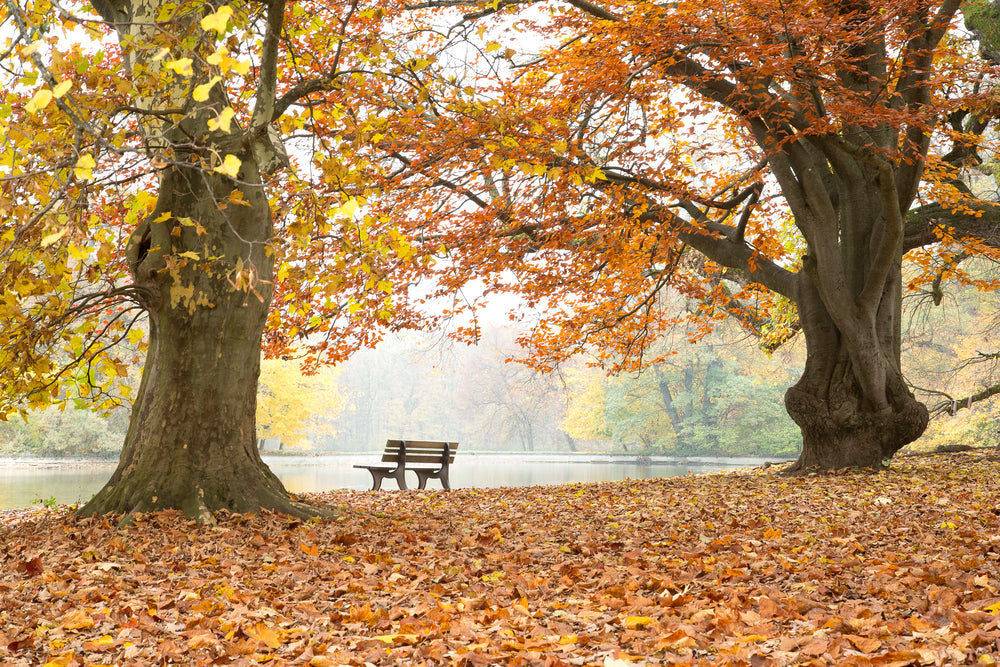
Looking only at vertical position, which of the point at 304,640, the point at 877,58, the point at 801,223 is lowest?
the point at 304,640

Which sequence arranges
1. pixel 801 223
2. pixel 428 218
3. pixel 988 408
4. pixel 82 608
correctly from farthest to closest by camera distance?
pixel 988 408 → pixel 428 218 → pixel 801 223 → pixel 82 608

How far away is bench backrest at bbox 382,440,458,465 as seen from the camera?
1048 centimetres

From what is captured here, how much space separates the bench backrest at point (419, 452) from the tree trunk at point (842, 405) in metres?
4.73

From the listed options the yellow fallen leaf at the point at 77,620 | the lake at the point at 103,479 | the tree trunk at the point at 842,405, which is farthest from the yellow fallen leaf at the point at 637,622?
the tree trunk at the point at 842,405

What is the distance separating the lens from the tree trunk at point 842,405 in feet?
29.9

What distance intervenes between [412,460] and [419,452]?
198 millimetres

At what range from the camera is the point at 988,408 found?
21.7 metres

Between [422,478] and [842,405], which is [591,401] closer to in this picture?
[422,478]

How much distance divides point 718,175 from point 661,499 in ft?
27.2

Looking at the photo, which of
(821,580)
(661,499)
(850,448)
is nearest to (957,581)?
(821,580)

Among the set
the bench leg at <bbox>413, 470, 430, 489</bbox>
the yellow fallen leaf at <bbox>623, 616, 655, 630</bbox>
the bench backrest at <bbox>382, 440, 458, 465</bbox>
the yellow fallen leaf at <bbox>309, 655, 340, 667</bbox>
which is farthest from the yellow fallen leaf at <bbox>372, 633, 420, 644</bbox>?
the bench leg at <bbox>413, 470, 430, 489</bbox>

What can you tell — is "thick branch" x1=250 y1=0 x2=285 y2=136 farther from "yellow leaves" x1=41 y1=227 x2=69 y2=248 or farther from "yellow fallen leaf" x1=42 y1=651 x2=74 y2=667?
"yellow fallen leaf" x1=42 y1=651 x2=74 y2=667

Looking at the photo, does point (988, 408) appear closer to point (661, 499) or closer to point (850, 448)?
point (850, 448)

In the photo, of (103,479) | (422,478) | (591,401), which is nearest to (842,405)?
(422,478)
